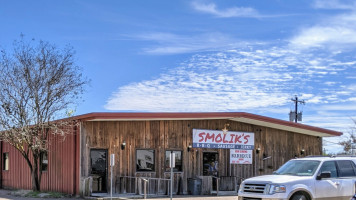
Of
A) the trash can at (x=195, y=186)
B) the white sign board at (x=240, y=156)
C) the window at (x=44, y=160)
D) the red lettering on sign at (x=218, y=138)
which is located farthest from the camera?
the white sign board at (x=240, y=156)

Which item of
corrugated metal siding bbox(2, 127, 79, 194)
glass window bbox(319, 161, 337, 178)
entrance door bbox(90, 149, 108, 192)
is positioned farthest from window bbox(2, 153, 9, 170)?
glass window bbox(319, 161, 337, 178)

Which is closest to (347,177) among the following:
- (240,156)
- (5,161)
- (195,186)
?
(195,186)

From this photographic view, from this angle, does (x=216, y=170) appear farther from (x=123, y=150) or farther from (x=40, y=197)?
(x=40, y=197)

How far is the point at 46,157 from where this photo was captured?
2380 cm

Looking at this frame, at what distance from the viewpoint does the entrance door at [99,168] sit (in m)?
21.1

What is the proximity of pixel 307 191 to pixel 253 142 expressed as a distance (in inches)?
495

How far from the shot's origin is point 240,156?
25109mm

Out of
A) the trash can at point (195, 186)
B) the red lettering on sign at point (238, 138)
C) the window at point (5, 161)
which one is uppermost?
the red lettering on sign at point (238, 138)

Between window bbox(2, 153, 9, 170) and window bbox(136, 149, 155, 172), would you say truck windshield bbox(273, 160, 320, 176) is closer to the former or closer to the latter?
window bbox(136, 149, 155, 172)

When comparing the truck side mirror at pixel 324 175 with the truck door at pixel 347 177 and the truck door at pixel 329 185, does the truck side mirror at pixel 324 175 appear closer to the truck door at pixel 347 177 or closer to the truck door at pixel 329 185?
the truck door at pixel 329 185

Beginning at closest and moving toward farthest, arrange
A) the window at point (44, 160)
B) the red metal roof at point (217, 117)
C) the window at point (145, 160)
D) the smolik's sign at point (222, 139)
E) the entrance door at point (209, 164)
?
the red metal roof at point (217, 117)
the window at point (145, 160)
the smolik's sign at point (222, 139)
the window at point (44, 160)
the entrance door at point (209, 164)

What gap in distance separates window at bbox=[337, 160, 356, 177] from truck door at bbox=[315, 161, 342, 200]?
0.63 feet

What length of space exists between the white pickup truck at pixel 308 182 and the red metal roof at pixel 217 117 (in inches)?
308

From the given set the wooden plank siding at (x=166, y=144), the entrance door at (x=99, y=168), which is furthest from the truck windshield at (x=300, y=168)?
the entrance door at (x=99, y=168)
